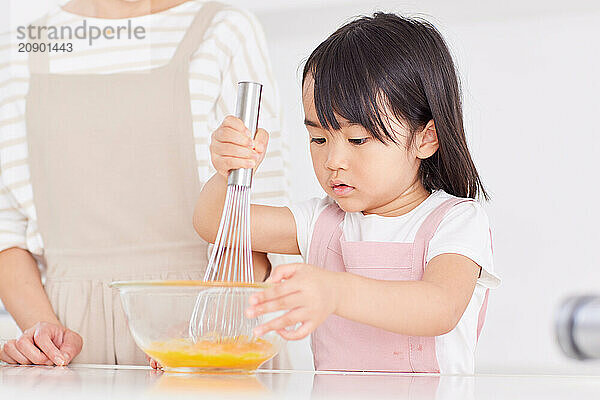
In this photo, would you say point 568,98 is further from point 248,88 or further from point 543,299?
point 248,88

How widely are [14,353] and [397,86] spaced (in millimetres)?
540

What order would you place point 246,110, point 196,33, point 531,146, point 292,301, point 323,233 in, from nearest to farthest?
point 292,301 < point 246,110 < point 323,233 < point 196,33 < point 531,146

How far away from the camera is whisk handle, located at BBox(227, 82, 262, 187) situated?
0.73 meters

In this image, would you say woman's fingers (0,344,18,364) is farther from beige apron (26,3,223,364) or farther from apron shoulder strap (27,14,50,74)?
apron shoulder strap (27,14,50,74)

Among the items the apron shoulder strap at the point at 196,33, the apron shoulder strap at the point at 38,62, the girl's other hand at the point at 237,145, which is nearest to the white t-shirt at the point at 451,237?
the girl's other hand at the point at 237,145

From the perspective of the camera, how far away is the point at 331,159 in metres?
0.90

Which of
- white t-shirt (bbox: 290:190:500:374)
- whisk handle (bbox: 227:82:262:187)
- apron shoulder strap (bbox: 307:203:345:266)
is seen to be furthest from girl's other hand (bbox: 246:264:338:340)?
apron shoulder strap (bbox: 307:203:345:266)

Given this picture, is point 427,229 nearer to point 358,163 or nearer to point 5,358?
point 358,163

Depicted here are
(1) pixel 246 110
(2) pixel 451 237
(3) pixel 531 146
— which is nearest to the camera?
(1) pixel 246 110

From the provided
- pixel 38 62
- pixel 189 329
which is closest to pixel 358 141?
pixel 189 329

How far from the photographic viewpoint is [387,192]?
93 cm

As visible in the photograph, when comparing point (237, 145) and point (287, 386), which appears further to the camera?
point (237, 145)

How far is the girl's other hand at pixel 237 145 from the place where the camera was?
774 mm

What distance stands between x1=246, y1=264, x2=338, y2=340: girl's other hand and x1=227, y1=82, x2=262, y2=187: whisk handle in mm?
181
